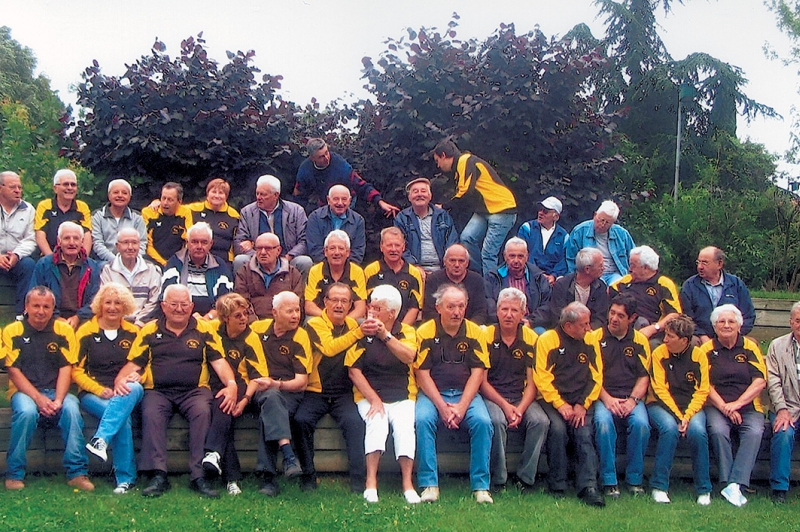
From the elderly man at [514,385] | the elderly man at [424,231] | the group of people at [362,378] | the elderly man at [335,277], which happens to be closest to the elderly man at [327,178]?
the elderly man at [424,231]

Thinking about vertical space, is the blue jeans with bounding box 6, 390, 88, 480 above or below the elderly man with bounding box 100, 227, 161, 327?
below

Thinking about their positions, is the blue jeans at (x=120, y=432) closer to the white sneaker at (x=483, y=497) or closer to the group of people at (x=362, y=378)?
the group of people at (x=362, y=378)

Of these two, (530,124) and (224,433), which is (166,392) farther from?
(530,124)

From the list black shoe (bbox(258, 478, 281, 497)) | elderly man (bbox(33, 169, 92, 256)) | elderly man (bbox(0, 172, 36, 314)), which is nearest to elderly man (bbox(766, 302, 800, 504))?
black shoe (bbox(258, 478, 281, 497))

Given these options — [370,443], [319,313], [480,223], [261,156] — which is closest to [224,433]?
[370,443]

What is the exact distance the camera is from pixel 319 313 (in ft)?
20.0

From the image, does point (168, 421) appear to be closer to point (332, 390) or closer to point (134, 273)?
point (332, 390)

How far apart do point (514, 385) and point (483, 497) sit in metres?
0.90

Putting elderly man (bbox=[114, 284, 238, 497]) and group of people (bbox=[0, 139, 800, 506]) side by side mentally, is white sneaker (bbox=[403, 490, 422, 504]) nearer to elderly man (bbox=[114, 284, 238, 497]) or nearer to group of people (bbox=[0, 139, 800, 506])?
group of people (bbox=[0, 139, 800, 506])

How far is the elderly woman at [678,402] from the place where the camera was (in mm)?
5129

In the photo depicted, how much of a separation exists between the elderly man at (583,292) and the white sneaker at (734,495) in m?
1.64

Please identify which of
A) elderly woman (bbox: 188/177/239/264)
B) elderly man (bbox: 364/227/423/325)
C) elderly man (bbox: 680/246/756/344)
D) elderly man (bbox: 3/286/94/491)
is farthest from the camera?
elderly woman (bbox: 188/177/239/264)

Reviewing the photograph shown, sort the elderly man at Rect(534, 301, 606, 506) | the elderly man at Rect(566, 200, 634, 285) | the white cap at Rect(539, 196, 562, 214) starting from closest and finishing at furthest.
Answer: the elderly man at Rect(534, 301, 606, 506), the elderly man at Rect(566, 200, 634, 285), the white cap at Rect(539, 196, 562, 214)

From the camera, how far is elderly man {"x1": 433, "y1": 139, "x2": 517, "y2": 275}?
696cm
